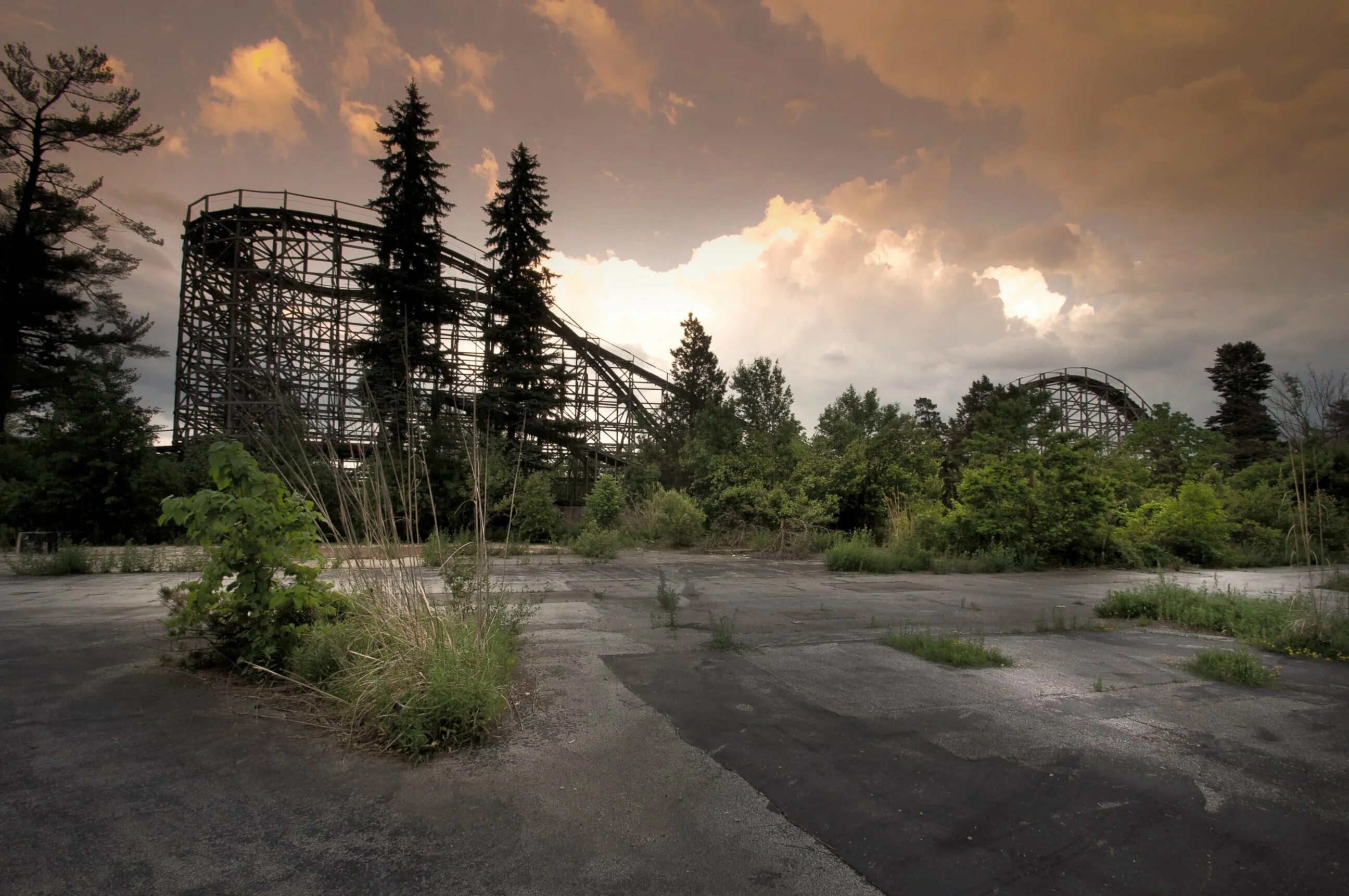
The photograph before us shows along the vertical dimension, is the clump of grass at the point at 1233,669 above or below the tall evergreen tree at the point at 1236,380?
below

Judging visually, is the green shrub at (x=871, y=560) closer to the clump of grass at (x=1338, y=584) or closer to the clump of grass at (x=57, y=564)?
the clump of grass at (x=1338, y=584)

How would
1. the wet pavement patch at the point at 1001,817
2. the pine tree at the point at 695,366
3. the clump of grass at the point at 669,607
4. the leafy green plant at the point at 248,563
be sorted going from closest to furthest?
the wet pavement patch at the point at 1001,817 < the leafy green plant at the point at 248,563 < the clump of grass at the point at 669,607 < the pine tree at the point at 695,366

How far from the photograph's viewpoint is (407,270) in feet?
66.1

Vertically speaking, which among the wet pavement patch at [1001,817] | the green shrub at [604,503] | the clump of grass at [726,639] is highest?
the green shrub at [604,503]

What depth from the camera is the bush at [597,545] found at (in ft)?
44.3

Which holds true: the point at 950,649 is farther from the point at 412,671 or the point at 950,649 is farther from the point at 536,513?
the point at 536,513

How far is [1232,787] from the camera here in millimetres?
2840

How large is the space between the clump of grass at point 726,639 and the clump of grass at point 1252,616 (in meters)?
4.84

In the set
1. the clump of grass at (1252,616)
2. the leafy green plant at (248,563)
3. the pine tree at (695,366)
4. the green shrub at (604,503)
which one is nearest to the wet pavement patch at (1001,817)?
the leafy green plant at (248,563)

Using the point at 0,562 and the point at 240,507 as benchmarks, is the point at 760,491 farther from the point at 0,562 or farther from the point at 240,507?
the point at 0,562

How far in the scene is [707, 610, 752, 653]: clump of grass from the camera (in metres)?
5.39

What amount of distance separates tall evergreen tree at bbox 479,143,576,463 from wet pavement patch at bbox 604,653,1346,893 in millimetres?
18067

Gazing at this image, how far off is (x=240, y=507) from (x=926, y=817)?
4.23m

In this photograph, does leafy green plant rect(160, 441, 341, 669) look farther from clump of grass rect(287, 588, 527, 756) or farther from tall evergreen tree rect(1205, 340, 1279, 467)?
tall evergreen tree rect(1205, 340, 1279, 467)
